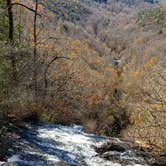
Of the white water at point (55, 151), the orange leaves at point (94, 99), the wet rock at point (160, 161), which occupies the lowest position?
the orange leaves at point (94, 99)

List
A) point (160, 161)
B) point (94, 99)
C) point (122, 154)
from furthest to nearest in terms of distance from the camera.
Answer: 1. point (94, 99)
2. point (122, 154)
3. point (160, 161)

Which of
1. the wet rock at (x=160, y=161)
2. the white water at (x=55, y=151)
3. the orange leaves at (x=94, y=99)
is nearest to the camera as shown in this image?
the white water at (x=55, y=151)

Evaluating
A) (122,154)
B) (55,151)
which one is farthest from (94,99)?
(55,151)

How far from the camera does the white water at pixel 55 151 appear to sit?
1252cm

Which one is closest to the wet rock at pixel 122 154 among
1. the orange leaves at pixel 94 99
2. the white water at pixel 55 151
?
the white water at pixel 55 151

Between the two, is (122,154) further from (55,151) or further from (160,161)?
(55,151)

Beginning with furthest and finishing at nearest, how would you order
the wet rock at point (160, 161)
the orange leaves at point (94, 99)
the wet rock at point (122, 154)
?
the orange leaves at point (94, 99)
the wet rock at point (122, 154)
the wet rock at point (160, 161)

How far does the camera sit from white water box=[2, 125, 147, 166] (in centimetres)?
1252

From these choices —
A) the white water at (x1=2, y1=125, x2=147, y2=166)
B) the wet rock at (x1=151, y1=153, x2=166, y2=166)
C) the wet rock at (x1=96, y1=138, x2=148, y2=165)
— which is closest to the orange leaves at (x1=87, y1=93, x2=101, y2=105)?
the white water at (x1=2, y1=125, x2=147, y2=166)

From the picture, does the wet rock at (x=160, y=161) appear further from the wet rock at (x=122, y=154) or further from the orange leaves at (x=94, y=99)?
the orange leaves at (x=94, y=99)

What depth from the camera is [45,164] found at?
479 inches

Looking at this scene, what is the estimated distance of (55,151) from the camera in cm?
1454

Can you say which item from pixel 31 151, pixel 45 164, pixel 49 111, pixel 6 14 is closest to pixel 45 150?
pixel 31 151

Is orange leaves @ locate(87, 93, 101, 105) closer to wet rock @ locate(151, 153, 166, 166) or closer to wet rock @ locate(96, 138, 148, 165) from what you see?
wet rock @ locate(96, 138, 148, 165)
